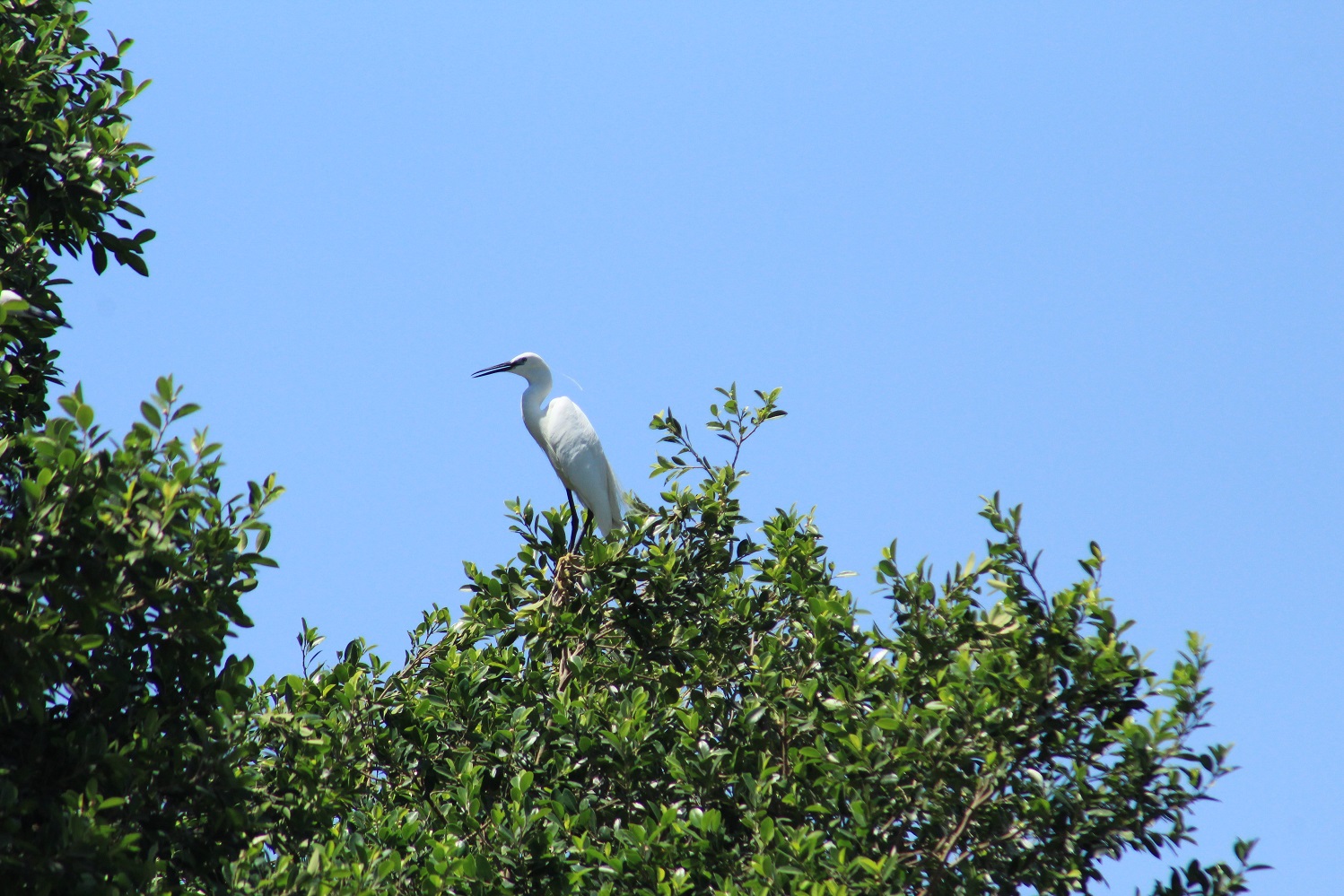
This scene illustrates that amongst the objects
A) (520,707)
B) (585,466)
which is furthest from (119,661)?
(585,466)

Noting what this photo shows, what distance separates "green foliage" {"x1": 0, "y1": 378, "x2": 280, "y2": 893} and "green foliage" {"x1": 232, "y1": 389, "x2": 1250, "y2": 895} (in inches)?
13.2

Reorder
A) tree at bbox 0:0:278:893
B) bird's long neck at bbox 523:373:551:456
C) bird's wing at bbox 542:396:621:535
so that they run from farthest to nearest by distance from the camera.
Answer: bird's long neck at bbox 523:373:551:456
bird's wing at bbox 542:396:621:535
tree at bbox 0:0:278:893

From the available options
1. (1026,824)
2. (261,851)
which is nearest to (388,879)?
(261,851)

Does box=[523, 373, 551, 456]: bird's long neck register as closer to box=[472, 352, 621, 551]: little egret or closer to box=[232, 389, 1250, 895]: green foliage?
box=[472, 352, 621, 551]: little egret

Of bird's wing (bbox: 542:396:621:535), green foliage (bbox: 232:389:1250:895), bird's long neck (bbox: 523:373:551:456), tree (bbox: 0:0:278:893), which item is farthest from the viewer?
bird's long neck (bbox: 523:373:551:456)

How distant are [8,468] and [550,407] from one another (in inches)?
181

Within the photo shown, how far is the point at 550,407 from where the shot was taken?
7887 mm

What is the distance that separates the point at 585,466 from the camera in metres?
7.55

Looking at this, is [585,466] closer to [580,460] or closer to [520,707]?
[580,460]

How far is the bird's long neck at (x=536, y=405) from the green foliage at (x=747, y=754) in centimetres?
279

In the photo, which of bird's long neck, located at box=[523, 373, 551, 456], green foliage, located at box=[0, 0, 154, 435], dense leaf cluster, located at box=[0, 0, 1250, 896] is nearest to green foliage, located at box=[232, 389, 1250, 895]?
dense leaf cluster, located at box=[0, 0, 1250, 896]

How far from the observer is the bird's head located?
8.16m

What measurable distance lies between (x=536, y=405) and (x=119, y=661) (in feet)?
16.3

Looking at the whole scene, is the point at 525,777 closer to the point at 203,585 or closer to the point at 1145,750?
the point at 203,585
